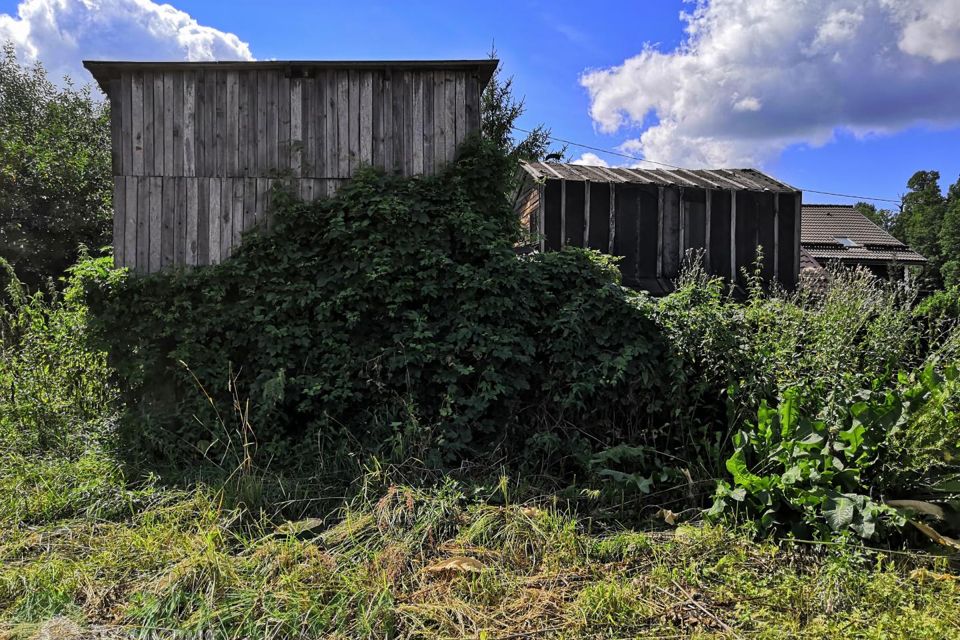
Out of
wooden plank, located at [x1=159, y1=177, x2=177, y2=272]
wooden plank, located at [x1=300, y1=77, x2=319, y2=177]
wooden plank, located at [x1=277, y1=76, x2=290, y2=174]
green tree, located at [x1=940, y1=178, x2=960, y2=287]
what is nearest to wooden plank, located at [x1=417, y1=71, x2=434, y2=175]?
wooden plank, located at [x1=300, y1=77, x2=319, y2=177]

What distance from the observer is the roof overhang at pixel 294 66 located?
5480mm

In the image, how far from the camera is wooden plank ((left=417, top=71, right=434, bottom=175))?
566cm

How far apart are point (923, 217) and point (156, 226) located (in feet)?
181

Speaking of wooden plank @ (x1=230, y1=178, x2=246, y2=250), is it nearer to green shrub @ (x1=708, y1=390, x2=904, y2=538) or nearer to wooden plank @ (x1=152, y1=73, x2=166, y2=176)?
wooden plank @ (x1=152, y1=73, x2=166, y2=176)

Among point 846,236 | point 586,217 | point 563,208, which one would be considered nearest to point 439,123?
point 563,208

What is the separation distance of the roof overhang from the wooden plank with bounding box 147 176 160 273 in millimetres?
1096

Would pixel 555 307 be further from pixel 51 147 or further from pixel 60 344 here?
pixel 51 147

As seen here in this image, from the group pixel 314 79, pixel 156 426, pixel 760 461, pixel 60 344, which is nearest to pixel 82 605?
pixel 156 426

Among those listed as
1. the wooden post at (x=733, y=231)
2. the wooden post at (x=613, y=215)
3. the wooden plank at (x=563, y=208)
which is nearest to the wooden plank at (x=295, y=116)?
the wooden plank at (x=563, y=208)

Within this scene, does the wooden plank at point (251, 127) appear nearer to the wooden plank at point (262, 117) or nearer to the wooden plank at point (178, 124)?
the wooden plank at point (262, 117)

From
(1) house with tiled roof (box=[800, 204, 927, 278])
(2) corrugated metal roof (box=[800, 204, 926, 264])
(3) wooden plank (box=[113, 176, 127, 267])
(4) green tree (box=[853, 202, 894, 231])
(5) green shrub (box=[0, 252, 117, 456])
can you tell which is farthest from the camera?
(4) green tree (box=[853, 202, 894, 231])

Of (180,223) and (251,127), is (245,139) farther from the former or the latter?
(180,223)

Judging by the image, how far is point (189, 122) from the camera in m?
5.56

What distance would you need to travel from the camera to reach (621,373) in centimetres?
438
